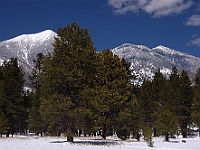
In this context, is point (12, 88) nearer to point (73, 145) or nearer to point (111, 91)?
point (111, 91)

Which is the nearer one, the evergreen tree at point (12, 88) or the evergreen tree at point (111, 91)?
the evergreen tree at point (111, 91)

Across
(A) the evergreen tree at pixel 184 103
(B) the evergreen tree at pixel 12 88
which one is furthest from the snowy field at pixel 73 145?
(A) the evergreen tree at pixel 184 103

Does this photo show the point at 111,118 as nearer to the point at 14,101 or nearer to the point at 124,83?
the point at 124,83

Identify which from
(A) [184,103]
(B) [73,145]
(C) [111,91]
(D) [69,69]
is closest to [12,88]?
(C) [111,91]

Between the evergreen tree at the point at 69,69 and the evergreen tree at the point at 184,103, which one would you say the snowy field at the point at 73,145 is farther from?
the evergreen tree at the point at 184,103

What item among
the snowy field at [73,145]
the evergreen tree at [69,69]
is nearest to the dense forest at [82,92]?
the evergreen tree at [69,69]

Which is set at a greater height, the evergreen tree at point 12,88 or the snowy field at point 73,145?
the evergreen tree at point 12,88

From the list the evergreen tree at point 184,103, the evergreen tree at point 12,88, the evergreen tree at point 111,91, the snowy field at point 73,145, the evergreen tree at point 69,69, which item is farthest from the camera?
the evergreen tree at point 184,103

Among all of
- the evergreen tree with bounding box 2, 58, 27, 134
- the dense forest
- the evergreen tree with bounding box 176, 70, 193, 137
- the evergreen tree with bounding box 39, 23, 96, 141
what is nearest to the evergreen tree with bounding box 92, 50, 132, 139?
the dense forest

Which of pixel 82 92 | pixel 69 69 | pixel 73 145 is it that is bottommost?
pixel 73 145

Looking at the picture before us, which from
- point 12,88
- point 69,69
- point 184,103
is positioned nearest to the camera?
point 69,69

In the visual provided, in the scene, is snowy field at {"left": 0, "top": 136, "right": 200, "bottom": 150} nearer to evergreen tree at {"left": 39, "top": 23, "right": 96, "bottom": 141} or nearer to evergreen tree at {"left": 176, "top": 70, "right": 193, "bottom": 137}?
evergreen tree at {"left": 39, "top": 23, "right": 96, "bottom": 141}

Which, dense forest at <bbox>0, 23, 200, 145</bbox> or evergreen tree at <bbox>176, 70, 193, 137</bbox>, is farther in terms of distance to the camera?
evergreen tree at <bbox>176, 70, 193, 137</bbox>

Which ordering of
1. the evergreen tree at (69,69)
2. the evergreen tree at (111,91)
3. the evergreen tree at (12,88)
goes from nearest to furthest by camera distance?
the evergreen tree at (69,69) → the evergreen tree at (111,91) → the evergreen tree at (12,88)
